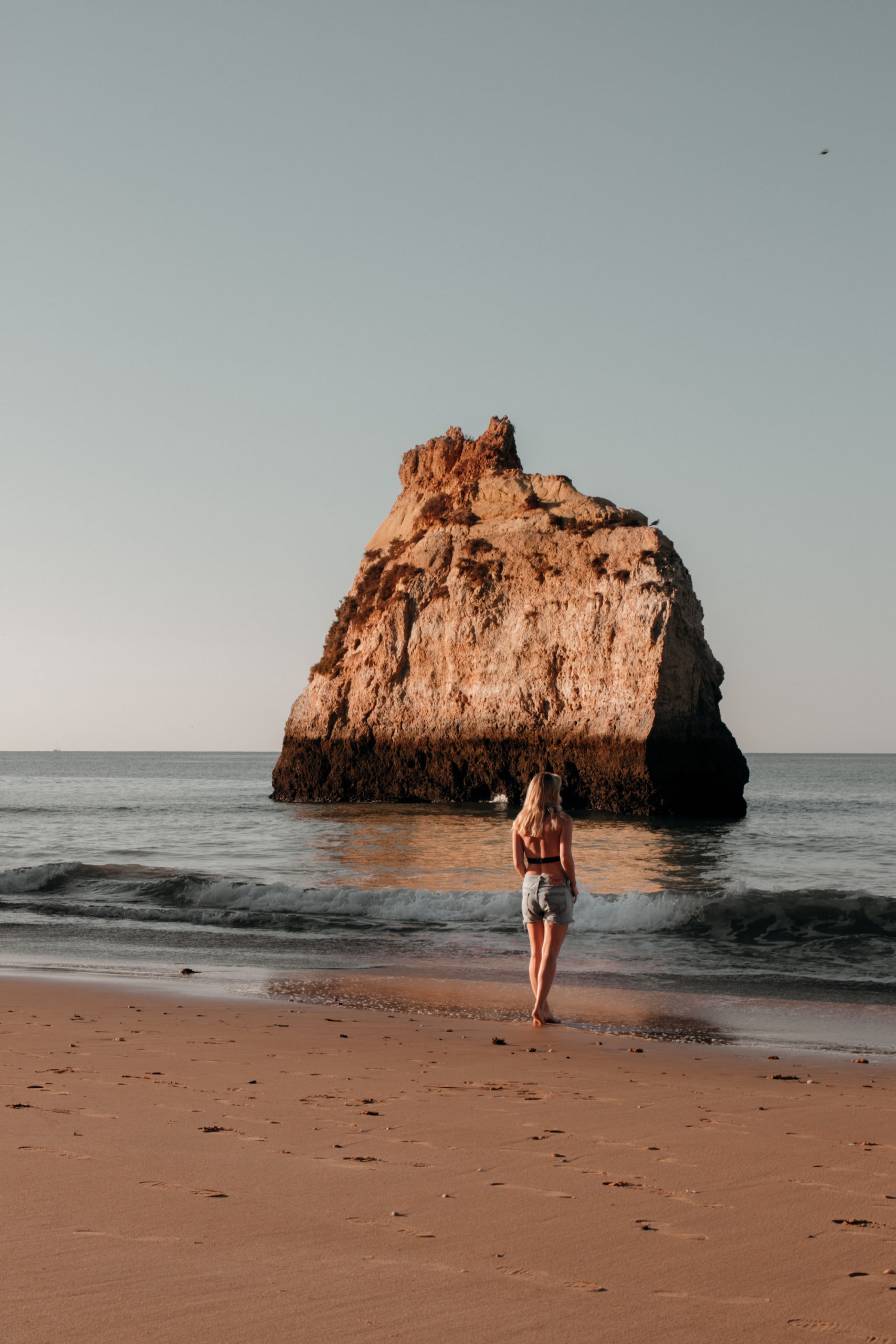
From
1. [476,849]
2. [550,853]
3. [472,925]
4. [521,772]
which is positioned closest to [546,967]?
[550,853]

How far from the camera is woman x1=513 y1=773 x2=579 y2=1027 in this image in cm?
753

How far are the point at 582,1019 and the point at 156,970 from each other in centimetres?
424

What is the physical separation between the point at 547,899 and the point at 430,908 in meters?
6.66

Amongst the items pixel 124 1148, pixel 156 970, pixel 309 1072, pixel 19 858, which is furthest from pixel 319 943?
pixel 19 858

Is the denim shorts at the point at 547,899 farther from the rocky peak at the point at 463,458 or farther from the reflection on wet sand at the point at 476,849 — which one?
the rocky peak at the point at 463,458

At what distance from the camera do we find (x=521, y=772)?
124 feet

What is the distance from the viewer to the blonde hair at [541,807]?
7.56 metres

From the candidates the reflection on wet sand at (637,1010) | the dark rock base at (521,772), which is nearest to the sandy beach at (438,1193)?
the reflection on wet sand at (637,1010)

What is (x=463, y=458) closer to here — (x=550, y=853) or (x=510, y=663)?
(x=510, y=663)

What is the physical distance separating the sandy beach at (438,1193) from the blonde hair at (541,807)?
5.43 feet

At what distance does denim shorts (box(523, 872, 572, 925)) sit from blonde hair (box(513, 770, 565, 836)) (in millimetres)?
349

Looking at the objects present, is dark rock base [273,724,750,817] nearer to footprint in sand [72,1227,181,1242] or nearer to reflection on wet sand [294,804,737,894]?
reflection on wet sand [294,804,737,894]

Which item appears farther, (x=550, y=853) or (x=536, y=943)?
(x=536, y=943)

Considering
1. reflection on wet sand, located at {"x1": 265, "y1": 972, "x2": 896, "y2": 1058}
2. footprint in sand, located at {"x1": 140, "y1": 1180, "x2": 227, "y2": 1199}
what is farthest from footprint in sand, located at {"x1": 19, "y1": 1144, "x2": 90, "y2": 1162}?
reflection on wet sand, located at {"x1": 265, "y1": 972, "x2": 896, "y2": 1058}
